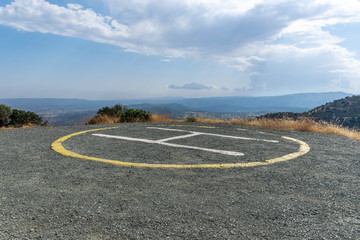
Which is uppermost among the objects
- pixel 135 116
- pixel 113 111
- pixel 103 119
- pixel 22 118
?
pixel 113 111

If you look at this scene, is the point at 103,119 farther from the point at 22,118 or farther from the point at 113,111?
the point at 22,118

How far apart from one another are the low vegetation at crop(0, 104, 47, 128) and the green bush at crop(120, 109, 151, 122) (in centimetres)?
430

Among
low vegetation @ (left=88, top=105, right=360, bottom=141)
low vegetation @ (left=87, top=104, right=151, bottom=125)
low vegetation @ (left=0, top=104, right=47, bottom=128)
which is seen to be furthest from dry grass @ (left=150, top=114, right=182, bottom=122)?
low vegetation @ (left=0, top=104, right=47, bottom=128)

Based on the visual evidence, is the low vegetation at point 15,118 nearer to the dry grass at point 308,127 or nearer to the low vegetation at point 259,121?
the low vegetation at point 259,121

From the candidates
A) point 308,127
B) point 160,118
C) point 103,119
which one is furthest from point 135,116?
point 308,127

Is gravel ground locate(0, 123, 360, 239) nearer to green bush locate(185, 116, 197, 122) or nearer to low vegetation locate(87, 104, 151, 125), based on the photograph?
green bush locate(185, 116, 197, 122)

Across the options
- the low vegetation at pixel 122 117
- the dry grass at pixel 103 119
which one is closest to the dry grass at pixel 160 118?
the low vegetation at pixel 122 117

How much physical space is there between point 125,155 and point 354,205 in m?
3.89

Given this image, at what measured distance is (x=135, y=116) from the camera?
44.6ft

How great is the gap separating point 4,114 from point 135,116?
6261 mm

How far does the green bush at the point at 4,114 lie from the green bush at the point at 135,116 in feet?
17.6

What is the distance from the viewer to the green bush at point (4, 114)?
1063cm

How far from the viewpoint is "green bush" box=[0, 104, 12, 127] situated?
10633 millimetres

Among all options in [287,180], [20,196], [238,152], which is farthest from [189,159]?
[20,196]
